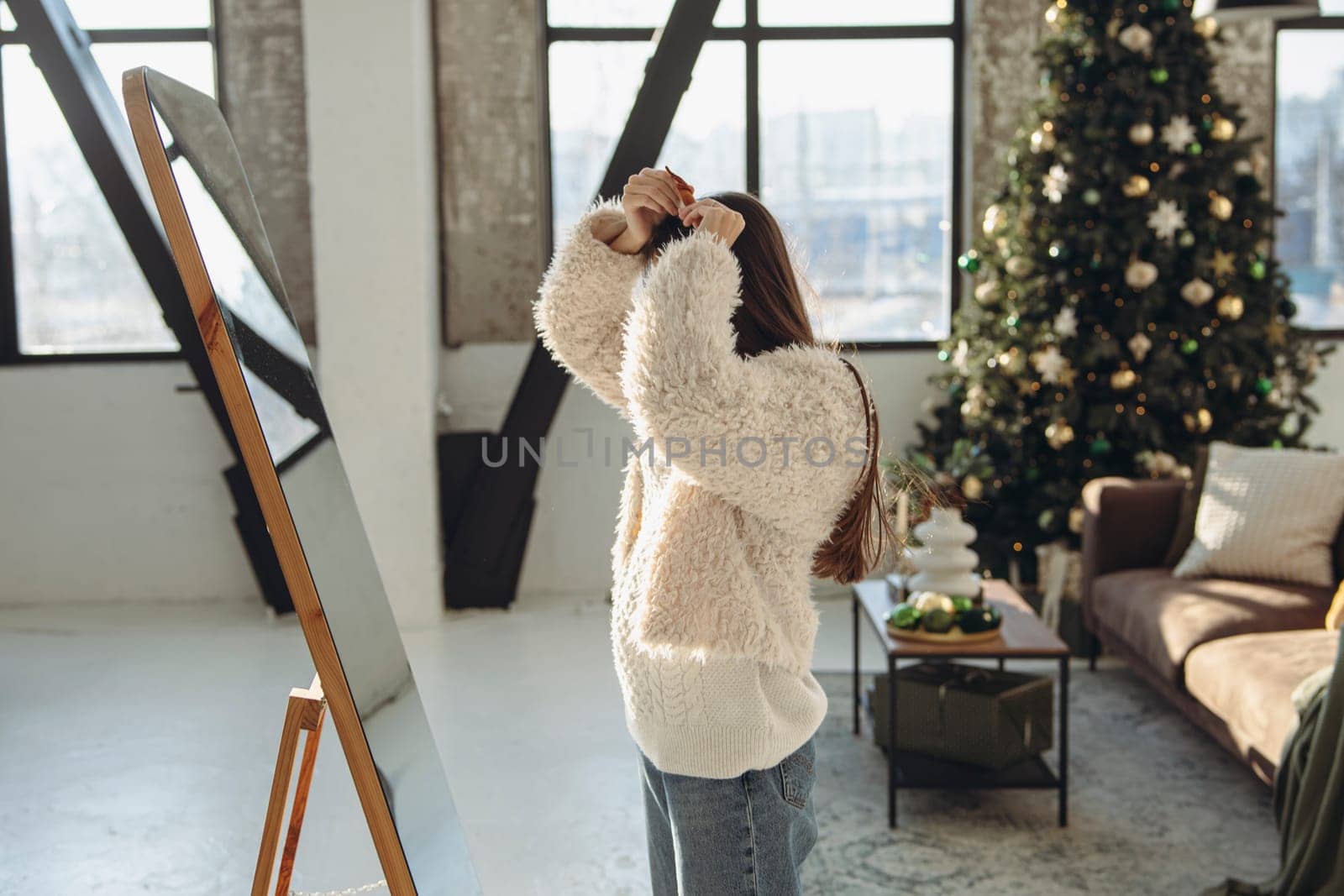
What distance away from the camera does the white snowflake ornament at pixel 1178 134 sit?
14.2 feet

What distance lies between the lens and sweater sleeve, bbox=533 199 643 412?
159cm

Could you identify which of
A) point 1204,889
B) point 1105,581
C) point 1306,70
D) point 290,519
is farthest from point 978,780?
point 1306,70

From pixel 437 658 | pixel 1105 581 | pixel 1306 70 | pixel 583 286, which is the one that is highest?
pixel 1306 70

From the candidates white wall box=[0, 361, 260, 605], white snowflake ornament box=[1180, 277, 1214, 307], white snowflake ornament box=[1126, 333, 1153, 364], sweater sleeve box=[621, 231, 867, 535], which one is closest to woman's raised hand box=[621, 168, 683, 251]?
sweater sleeve box=[621, 231, 867, 535]

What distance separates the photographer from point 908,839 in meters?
2.73

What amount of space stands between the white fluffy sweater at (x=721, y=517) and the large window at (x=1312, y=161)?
470cm

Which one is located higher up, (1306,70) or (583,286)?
(1306,70)

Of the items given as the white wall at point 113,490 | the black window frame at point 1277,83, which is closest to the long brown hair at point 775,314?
the white wall at point 113,490

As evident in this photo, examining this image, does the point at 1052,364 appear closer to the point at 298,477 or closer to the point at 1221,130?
the point at 1221,130

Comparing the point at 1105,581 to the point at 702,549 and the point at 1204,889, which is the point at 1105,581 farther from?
the point at 702,549

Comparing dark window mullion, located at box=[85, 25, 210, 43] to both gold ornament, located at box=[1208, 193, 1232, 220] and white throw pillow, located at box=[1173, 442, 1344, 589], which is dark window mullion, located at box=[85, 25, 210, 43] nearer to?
gold ornament, located at box=[1208, 193, 1232, 220]

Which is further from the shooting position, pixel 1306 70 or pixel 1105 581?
pixel 1306 70

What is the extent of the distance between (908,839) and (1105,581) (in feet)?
4.81

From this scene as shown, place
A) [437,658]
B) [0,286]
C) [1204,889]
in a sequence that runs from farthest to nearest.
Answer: [0,286] → [437,658] → [1204,889]
